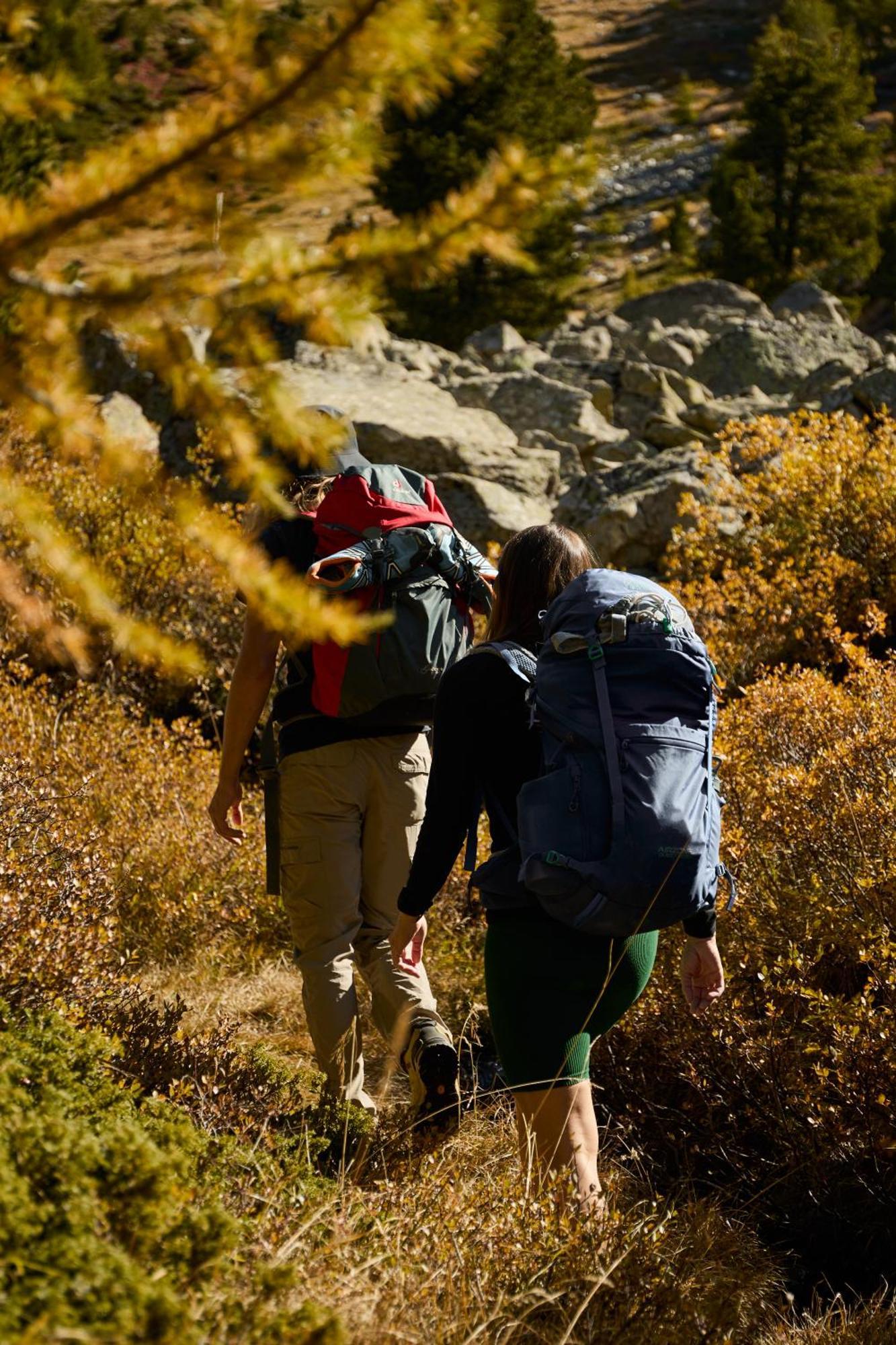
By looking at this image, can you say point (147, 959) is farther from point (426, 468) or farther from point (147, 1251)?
point (426, 468)

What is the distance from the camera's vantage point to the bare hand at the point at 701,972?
2609 mm

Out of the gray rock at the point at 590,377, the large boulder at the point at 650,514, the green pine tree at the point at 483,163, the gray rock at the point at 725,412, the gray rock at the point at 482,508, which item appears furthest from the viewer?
the green pine tree at the point at 483,163

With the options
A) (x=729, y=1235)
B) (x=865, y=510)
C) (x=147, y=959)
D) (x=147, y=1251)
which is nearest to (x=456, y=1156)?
(x=729, y=1235)

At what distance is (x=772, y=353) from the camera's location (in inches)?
600

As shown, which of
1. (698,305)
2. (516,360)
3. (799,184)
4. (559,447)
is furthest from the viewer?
(799,184)

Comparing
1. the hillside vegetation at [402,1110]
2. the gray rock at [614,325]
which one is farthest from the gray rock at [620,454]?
the gray rock at [614,325]

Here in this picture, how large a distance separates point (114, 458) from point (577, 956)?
135 cm

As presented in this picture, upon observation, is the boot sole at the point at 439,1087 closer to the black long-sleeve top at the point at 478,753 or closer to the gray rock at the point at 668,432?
the black long-sleeve top at the point at 478,753

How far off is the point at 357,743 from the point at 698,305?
19.6 meters

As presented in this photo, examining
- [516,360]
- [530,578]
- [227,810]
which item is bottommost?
[516,360]

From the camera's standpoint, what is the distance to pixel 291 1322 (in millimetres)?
1710

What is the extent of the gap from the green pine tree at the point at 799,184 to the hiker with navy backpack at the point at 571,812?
26.2m

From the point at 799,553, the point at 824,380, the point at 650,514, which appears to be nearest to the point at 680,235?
the point at 824,380

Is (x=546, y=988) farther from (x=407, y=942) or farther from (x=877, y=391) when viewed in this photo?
(x=877, y=391)
